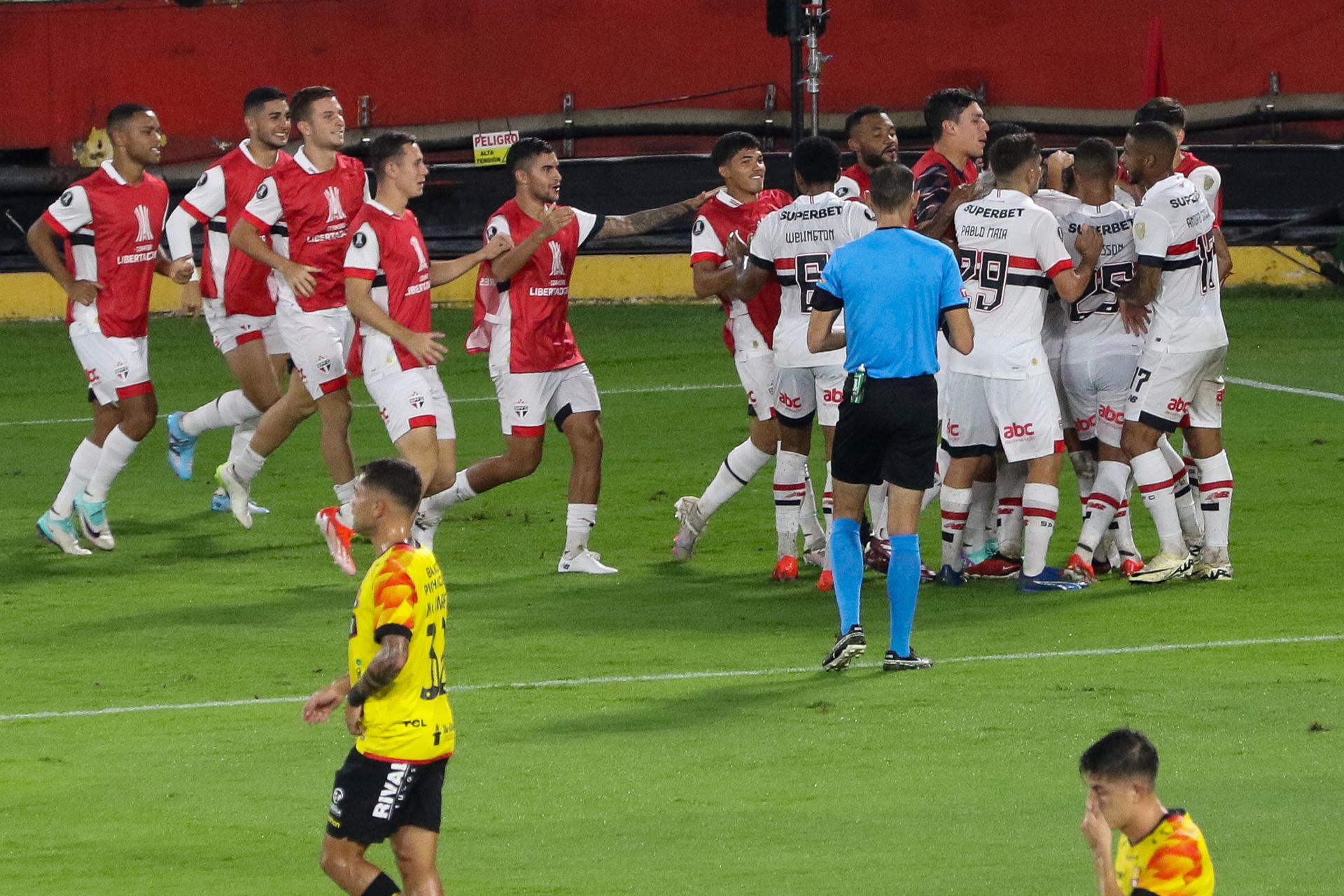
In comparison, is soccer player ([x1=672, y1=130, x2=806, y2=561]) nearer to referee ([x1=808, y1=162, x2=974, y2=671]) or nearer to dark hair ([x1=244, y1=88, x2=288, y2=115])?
referee ([x1=808, y1=162, x2=974, y2=671])

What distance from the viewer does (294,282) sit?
10.9 m

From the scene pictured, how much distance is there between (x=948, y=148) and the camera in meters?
10.5

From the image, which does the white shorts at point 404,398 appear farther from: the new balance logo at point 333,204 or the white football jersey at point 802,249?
the new balance logo at point 333,204

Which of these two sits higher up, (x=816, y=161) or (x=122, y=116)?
(x=122, y=116)

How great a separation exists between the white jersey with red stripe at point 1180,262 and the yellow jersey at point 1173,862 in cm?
584

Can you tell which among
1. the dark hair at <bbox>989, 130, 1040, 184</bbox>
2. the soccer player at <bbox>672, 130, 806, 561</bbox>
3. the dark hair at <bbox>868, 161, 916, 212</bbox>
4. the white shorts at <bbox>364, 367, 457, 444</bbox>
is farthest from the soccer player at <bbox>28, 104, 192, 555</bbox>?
the dark hair at <bbox>868, 161, 916, 212</bbox>

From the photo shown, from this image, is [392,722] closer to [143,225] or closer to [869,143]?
[869,143]

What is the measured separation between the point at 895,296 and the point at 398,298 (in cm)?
281

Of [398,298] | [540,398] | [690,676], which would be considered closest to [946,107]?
[540,398]

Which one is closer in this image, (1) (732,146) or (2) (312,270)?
(1) (732,146)

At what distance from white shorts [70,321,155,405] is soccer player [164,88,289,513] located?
44 cm

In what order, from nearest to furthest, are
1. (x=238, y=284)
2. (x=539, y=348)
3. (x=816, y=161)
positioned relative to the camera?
1. (x=816, y=161)
2. (x=539, y=348)
3. (x=238, y=284)

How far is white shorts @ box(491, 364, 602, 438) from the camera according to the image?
34.8 feet

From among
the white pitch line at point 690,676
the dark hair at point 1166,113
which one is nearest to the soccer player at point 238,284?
the white pitch line at point 690,676
